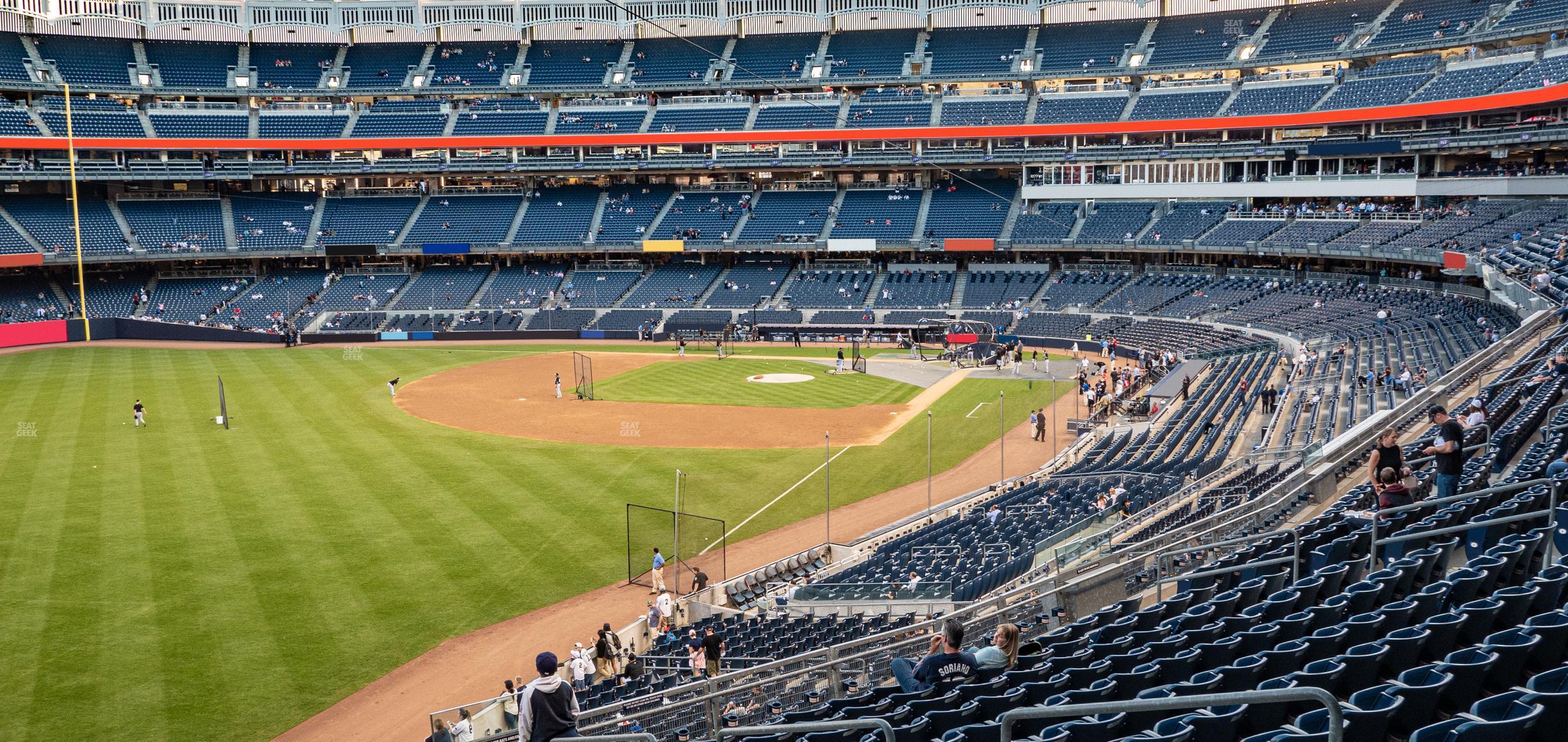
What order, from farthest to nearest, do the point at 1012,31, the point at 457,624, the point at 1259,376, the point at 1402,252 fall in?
the point at 1012,31
the point at 1402,252
the point at 1259,376
the point at 457,624

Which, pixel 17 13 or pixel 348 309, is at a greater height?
pixel 17 13

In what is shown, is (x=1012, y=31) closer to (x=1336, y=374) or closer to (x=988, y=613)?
(x=1336, y=374)

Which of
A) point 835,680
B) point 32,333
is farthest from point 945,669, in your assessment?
point 32,333

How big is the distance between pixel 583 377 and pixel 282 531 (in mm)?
22883

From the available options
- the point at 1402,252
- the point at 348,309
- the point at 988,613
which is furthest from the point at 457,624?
the point at 348,309

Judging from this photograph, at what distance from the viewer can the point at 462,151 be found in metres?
81.1

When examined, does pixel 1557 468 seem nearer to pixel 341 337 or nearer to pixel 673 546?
pixel 673 546

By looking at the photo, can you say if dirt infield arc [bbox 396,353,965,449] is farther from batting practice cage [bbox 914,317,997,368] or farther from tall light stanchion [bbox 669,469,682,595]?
tall light stanchion [bbox 669,469,682,595]

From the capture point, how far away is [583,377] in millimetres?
49844

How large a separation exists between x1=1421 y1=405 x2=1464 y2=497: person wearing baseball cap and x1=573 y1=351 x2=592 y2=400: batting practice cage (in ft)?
125

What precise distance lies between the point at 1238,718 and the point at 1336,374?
30069 millimetres

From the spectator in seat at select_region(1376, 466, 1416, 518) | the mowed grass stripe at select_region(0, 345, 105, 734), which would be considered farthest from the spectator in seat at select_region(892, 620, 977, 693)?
the mowed grass stripe at select_region(0, 345, 105, 734)

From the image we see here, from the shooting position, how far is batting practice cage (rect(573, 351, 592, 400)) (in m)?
48.7

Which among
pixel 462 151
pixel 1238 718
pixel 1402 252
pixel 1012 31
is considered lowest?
pixel 1238 718
